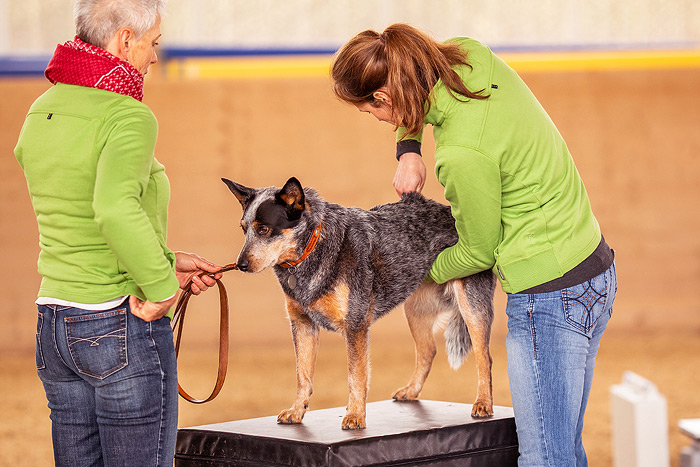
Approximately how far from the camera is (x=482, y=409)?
2570 mm

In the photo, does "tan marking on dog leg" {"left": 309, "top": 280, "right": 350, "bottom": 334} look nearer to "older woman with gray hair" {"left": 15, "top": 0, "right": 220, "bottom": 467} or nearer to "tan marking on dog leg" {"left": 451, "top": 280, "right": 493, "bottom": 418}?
"tan marking on dog leg" {"left": 451, "top": 280, "right": 493, "bottom": 418}

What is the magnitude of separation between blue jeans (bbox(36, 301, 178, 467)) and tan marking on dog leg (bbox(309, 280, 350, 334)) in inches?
27.4

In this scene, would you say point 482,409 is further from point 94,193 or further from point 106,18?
point 106,18

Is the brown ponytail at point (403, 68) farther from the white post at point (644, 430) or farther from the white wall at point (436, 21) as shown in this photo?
the white wall at point (436, 21)

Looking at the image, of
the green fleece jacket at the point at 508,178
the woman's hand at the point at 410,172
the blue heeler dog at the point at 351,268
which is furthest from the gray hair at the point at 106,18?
the woman's hand at the point at 410,172

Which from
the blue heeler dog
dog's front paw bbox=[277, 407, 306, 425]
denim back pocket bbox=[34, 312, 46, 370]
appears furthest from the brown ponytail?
dog's front paw bbox=[277, 407, 306, 425]

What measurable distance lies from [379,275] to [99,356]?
42.5 inches

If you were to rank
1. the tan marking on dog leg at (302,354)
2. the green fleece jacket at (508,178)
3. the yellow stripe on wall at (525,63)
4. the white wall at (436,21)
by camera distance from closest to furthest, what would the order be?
the green fleece jacket at (508,178) < the tan marking on dog leg at (302,354) < the white wall at (436,21) < the yellow stripe on wall at (525,63)

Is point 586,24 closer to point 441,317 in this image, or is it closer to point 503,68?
point 441,317

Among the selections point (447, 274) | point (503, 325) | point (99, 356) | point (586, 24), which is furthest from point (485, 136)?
point (586, 24)

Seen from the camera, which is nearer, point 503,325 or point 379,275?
point 379,275

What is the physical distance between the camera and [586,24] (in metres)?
7.72

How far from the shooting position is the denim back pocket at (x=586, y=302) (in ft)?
6.51

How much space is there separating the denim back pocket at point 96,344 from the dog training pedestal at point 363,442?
0.72 m
